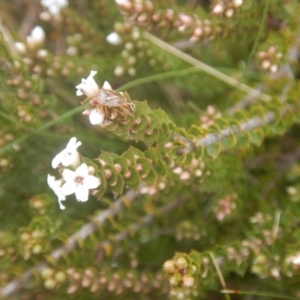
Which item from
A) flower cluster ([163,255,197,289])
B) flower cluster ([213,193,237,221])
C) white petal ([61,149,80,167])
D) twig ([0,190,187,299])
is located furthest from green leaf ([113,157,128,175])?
flower cluster ([213,193,237,221])

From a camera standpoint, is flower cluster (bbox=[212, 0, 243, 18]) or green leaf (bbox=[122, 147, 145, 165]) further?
flower cluster (bbox=[212, 0, 243, 18])

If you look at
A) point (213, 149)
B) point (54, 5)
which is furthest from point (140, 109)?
point (54, 5)

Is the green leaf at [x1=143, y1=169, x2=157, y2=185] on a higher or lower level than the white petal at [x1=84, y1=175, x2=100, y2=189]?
higher

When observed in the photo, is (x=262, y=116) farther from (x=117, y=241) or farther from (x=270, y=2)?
(x=117, y=241)

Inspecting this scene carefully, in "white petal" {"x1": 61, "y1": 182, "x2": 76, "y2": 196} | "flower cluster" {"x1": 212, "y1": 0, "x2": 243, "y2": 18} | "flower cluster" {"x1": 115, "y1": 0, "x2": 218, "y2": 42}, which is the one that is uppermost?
"flower cluster" {"x1": 115, "y1": 0, "x2": 218, "y2": 42}

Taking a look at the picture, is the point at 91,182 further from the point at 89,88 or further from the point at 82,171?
the point at 89,88

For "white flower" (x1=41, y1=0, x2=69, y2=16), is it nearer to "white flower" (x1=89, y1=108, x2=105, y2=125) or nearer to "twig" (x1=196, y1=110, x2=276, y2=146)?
"twig" (x1=196, y1=110, x2=276, y2=146)

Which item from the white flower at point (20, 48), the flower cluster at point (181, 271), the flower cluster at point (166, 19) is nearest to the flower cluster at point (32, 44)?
the white flower at point (20, 48)

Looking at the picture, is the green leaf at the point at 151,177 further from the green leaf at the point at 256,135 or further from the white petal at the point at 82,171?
the green leaf at the point at 256,135
